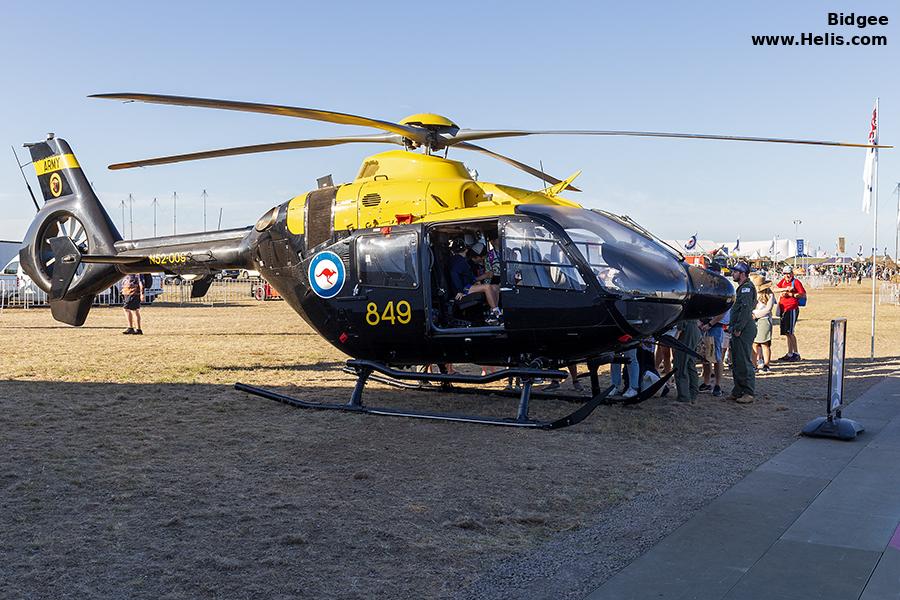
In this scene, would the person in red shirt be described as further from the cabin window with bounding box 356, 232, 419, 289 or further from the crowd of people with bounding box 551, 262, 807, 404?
the cabin window with bounding box 356, 232, 419, 289

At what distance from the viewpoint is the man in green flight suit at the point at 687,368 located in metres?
10.4

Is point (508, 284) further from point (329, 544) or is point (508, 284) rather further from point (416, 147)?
point (329, 544)

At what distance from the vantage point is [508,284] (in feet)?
26.5

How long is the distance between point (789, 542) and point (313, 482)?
3457mm

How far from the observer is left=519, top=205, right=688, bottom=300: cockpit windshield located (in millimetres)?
7730

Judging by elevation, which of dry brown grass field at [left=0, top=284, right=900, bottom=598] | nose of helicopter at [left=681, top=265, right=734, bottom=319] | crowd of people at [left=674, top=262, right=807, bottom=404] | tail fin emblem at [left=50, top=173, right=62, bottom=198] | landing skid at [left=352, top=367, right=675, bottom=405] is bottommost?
dry brown grass field at [left=0, top=284, right=900, bottom=598]

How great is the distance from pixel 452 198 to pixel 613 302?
7.29ft

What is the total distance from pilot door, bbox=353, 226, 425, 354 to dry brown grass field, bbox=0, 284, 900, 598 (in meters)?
1.02

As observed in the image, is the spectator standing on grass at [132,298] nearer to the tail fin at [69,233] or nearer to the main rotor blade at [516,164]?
the tail fin at [69,233]

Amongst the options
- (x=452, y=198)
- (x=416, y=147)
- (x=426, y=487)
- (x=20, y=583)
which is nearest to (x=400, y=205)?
(x=452, y=198)

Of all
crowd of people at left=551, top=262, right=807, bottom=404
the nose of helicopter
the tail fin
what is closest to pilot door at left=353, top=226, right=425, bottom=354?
crowd of people at left=551, top=262, right=807, bottom=404

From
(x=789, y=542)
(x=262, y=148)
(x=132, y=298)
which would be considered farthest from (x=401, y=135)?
(x=132, y=298)

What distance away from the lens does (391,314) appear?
345 inches

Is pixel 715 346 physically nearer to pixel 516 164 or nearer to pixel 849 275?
pixel 516 164
